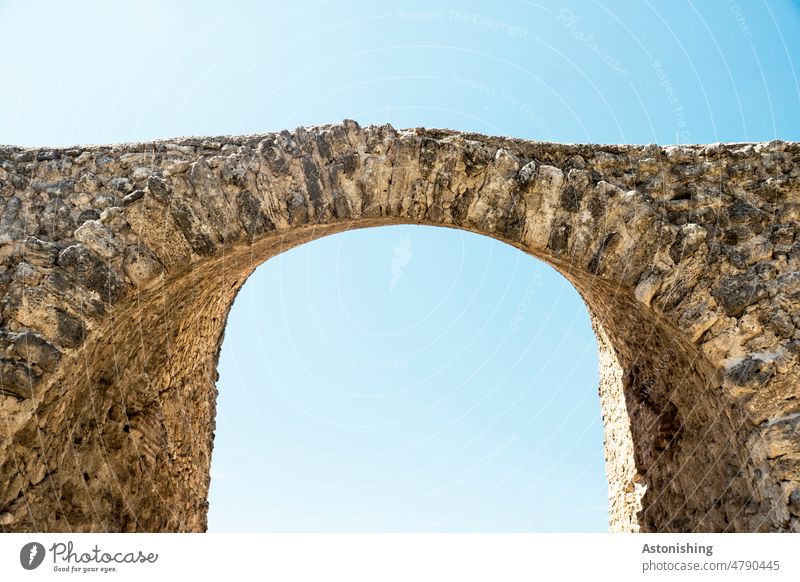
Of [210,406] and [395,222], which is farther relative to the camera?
[210,406]

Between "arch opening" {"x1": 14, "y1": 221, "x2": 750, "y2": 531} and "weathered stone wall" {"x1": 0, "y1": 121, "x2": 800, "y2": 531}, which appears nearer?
"weathered stone wall" {"x1": 0, "y1": 121, "x2": 800, "y2": 531}

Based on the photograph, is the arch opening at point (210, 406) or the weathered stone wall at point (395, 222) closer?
the weathered stone wall at point (395, 222)

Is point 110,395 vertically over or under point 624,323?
under

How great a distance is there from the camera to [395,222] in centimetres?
446

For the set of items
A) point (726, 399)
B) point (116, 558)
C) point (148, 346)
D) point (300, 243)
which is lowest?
point (116, 558)

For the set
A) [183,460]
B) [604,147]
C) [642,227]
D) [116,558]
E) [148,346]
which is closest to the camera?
[116,558]

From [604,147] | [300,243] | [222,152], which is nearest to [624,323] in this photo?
[604,147]

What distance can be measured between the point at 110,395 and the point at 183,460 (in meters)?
1.16

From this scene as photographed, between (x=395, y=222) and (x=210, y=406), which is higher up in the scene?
(x=395, y=222)

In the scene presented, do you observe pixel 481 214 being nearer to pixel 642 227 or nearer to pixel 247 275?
pixel 642 227

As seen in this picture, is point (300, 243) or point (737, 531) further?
point (300, 243)

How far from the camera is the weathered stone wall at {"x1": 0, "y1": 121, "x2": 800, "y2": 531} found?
3.81 metres

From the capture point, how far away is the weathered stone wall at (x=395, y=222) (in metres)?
3.81

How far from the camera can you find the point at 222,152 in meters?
4.34
